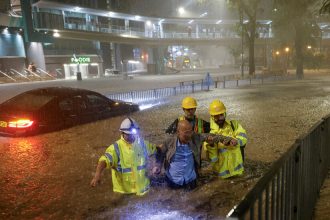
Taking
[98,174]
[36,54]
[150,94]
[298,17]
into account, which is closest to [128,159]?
[98,174]

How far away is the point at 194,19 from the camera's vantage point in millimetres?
60094

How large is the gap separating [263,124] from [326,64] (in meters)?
48.5

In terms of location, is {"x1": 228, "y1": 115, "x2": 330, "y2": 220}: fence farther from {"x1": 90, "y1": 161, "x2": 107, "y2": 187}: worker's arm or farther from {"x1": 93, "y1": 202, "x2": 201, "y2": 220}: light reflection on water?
{"x1": 90, "y1": 161, "x2": 107, "y2": 187}: worker's arm

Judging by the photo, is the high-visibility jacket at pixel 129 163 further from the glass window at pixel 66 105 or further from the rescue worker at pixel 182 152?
the glass window at pixel 66 105

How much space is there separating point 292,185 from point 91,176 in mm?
4039

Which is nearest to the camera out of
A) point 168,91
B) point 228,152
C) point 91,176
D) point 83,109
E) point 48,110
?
point 228,152

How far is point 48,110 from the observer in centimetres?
917

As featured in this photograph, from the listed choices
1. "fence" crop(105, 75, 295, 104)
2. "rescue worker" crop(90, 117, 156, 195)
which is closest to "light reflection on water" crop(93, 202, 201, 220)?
"rescue worker" crop(90, 117, 156, 195)

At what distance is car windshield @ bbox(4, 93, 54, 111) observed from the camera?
902cm

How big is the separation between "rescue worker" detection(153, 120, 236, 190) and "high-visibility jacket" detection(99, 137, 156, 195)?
23cm

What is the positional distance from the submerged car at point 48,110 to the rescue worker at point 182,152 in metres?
5.32

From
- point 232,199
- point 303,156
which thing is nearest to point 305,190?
Answer: point 303,156

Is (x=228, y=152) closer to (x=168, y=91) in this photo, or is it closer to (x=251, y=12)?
(x=168, y=91)

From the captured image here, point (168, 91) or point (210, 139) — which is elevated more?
point (210, 139)
